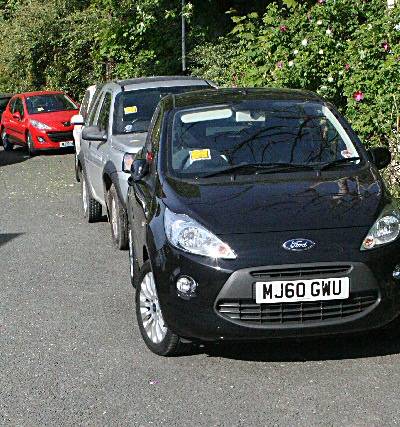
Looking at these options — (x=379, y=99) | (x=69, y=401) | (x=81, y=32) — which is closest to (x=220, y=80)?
(x=379, y=99)

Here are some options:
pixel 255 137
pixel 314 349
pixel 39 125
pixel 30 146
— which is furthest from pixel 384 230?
pixel 39 125

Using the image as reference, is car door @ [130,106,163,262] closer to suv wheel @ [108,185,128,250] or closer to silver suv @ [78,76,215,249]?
silver suv @ [78,76,215,249]

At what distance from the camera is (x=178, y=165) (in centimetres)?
734

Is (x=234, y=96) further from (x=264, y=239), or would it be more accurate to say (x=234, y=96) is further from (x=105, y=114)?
(x=105, y=114)

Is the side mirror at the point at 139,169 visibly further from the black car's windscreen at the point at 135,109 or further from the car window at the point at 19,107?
the car window at the point at 19,107

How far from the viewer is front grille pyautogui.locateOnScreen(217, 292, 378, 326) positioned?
241 inches

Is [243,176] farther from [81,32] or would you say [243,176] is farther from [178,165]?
[81,32]

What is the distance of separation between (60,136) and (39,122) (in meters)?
0.82

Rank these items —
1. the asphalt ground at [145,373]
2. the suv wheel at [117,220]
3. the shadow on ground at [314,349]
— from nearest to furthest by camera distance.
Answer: the asphalt ground at [145,373] < the shadow on ground at [314,349] < the suv wheel at [117,220]

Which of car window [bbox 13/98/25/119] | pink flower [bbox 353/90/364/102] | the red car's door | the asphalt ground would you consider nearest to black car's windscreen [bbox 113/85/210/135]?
pink flower [bbox 353/90/364/102]

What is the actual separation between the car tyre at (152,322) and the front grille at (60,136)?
16605 mm

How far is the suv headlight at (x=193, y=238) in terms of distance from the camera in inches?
243

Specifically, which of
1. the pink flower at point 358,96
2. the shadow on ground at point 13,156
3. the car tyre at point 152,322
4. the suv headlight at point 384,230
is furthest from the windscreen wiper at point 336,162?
the shadow on ground at point 13,156

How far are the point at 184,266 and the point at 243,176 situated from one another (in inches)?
43.6
